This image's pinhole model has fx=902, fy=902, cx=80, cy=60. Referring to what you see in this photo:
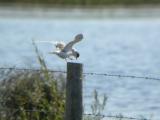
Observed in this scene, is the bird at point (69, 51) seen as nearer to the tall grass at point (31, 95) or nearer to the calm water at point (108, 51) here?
the tall grass at point (31, 95)

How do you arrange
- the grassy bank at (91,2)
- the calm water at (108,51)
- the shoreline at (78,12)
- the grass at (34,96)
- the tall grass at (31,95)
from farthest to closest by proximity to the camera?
1. the grassy bank at (91,2)
2. the shoreline at (78,12)
3. the calm water at (108,51)
4. the tall grass at (31,95)
5. the grass at (34,96)

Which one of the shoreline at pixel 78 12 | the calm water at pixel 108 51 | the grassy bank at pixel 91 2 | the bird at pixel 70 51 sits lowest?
the calm water at pixel 108 51

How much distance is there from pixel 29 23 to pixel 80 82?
28664 millimetres

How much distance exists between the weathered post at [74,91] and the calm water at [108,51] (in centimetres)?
378

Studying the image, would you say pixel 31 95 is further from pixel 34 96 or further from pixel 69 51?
pixel 69 51

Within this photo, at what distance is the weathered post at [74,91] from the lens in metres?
8.22

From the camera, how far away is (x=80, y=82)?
8.24 m

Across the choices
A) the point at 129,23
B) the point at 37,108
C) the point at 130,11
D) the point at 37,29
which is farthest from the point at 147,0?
the point at 37,108

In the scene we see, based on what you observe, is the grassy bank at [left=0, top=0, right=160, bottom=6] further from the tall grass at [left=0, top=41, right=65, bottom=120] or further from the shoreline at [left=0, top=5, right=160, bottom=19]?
the tall grass at [left=0, top=41, right=65, bottom=120]

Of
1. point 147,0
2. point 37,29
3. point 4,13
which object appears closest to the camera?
point 37,29

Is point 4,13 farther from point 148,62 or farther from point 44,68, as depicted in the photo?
point 44,68

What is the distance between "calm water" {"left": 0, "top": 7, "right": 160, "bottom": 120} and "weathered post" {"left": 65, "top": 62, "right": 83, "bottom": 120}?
378 centimetres

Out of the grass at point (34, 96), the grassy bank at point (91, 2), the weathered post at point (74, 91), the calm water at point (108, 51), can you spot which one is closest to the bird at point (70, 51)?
the weathered post at point (74, 91)

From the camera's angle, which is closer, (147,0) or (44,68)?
(44,68)
